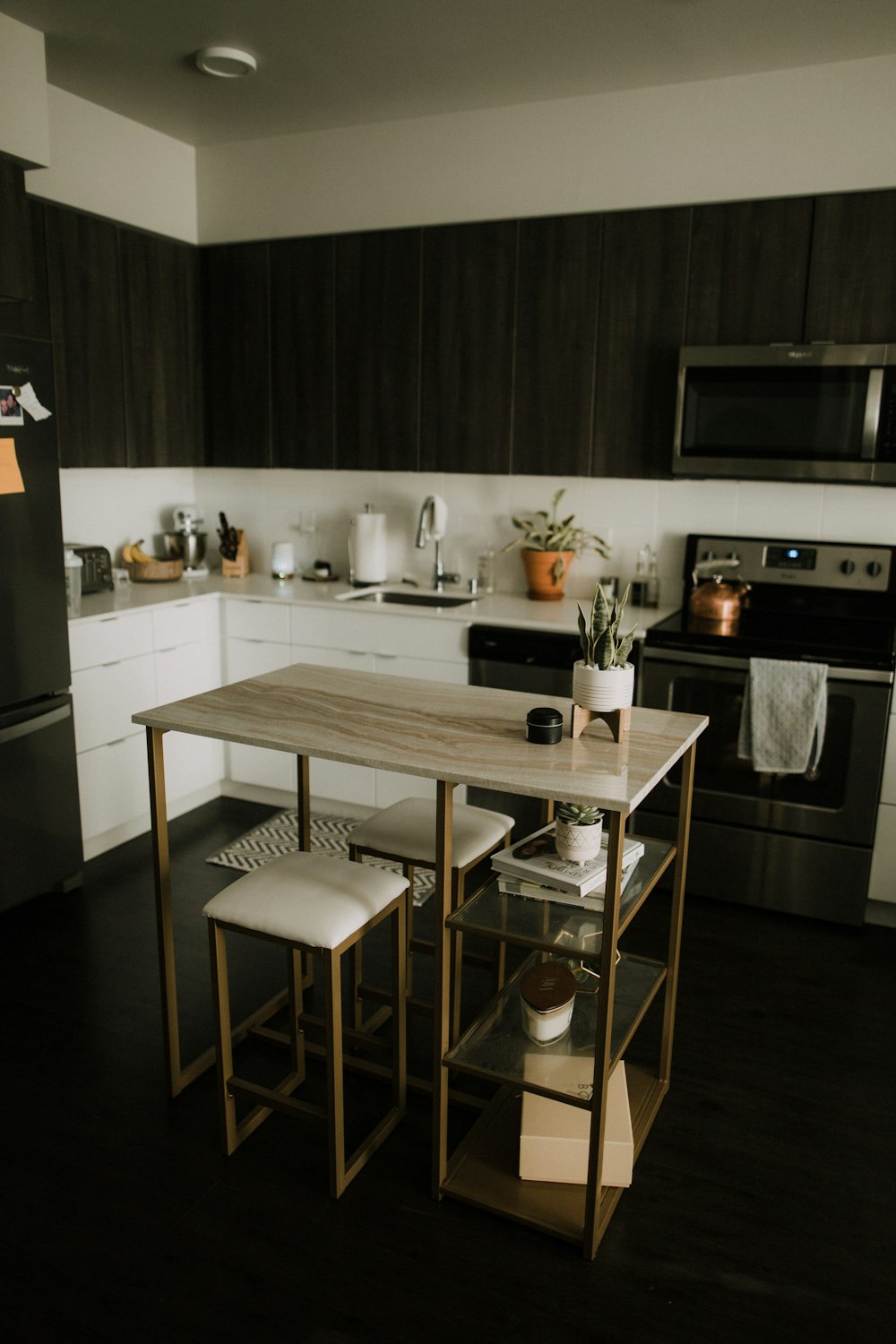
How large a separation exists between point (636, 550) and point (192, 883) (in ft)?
6.90

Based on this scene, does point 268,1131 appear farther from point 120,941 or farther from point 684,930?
point 684,930

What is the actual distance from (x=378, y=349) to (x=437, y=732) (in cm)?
252

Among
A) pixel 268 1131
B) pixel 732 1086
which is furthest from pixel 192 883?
pixel 732 1086

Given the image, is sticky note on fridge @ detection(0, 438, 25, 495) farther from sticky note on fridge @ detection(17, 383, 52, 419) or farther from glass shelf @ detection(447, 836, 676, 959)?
glass shelf @ detection(447, 836, 676, 959)

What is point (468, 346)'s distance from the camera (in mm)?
3916

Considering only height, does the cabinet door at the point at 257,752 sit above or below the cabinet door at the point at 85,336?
below

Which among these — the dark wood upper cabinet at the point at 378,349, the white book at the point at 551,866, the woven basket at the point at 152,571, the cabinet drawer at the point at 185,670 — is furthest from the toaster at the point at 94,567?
the white book at the point at 551,866

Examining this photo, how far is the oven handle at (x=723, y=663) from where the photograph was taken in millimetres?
3051

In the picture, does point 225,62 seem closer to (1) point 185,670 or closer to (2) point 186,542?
(2) point 186,542

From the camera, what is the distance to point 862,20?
2939mm

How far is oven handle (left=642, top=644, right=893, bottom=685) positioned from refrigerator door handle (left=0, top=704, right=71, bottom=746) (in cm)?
194

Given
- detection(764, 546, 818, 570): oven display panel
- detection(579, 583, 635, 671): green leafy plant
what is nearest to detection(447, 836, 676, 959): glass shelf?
detection(579, 583, 635, 671): green leafy plant

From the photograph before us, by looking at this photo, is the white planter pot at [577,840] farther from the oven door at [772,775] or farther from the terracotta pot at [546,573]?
the terracotta pot at [546,573]

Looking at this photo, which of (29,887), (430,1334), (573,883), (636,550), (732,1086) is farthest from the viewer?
(636,550)
